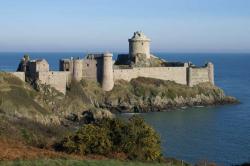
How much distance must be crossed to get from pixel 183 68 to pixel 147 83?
7.40 metres

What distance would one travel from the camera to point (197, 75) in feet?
246

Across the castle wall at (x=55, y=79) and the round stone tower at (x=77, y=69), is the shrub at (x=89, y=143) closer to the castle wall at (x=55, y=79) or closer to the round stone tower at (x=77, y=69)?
the castle wall at (x=55, y=79)

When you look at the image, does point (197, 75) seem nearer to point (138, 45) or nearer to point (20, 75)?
point (138, 45)

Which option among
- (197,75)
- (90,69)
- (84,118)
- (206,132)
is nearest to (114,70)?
(90,69)

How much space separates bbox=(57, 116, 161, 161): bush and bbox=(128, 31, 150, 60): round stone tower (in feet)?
150

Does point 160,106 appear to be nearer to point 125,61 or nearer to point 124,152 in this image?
point 125,61

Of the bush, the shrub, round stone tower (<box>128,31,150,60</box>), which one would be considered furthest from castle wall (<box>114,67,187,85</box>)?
the shrub

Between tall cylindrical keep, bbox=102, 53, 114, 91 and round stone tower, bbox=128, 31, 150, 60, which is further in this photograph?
round stone tower, bbox=128, 31, 150, 60

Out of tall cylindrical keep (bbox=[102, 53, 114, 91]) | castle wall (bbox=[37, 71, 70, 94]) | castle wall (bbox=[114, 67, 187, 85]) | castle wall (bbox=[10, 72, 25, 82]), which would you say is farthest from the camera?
castle wall (bbox=[114, 67, 187, 85])

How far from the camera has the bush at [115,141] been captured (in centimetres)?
2758

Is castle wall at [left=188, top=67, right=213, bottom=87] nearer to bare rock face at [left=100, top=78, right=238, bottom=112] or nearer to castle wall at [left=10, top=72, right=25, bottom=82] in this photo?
bare rock face at [left=100, top=78, right=238, bottom=112]

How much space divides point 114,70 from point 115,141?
1523 inches

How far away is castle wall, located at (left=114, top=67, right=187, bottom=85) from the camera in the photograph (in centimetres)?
6831

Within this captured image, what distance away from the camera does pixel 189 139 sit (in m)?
48.5
